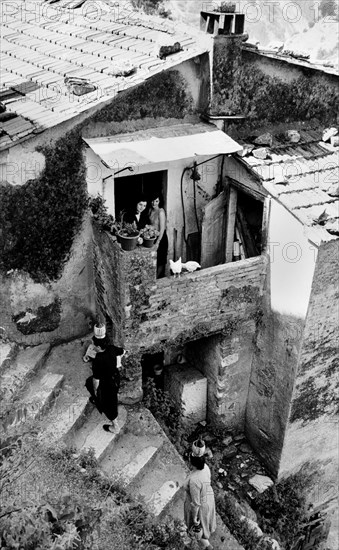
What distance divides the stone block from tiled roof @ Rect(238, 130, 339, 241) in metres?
4.06

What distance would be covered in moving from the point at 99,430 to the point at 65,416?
58 centimetres

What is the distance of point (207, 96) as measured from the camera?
Answer: 9531 mm

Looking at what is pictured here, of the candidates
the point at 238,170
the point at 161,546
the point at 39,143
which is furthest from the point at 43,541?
the point at 238,170

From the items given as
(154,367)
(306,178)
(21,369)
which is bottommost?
(154,367)

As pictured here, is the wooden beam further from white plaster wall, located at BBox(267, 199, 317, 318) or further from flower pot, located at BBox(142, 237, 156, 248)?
flower pot, located at BBox(142, 237, 156, 248)

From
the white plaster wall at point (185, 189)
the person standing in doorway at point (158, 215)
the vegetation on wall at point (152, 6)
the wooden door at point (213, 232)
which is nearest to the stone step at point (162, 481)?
the person standing in doorway at point (158, 215)

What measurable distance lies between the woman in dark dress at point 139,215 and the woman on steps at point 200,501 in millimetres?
3978

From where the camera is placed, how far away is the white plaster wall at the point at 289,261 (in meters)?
8.88

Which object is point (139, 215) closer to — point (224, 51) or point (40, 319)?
point (40, 319)

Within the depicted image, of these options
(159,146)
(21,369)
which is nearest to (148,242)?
(159,146)

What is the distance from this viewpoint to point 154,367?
11.3 metres

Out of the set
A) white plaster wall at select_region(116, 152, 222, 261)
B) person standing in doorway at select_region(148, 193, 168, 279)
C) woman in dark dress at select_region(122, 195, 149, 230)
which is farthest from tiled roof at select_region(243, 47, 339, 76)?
woman in dark dress at select_region(122, 195, 149, 230)

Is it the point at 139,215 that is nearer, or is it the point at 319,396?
the point at 139,215

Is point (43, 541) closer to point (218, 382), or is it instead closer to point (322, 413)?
point (218, 382)
